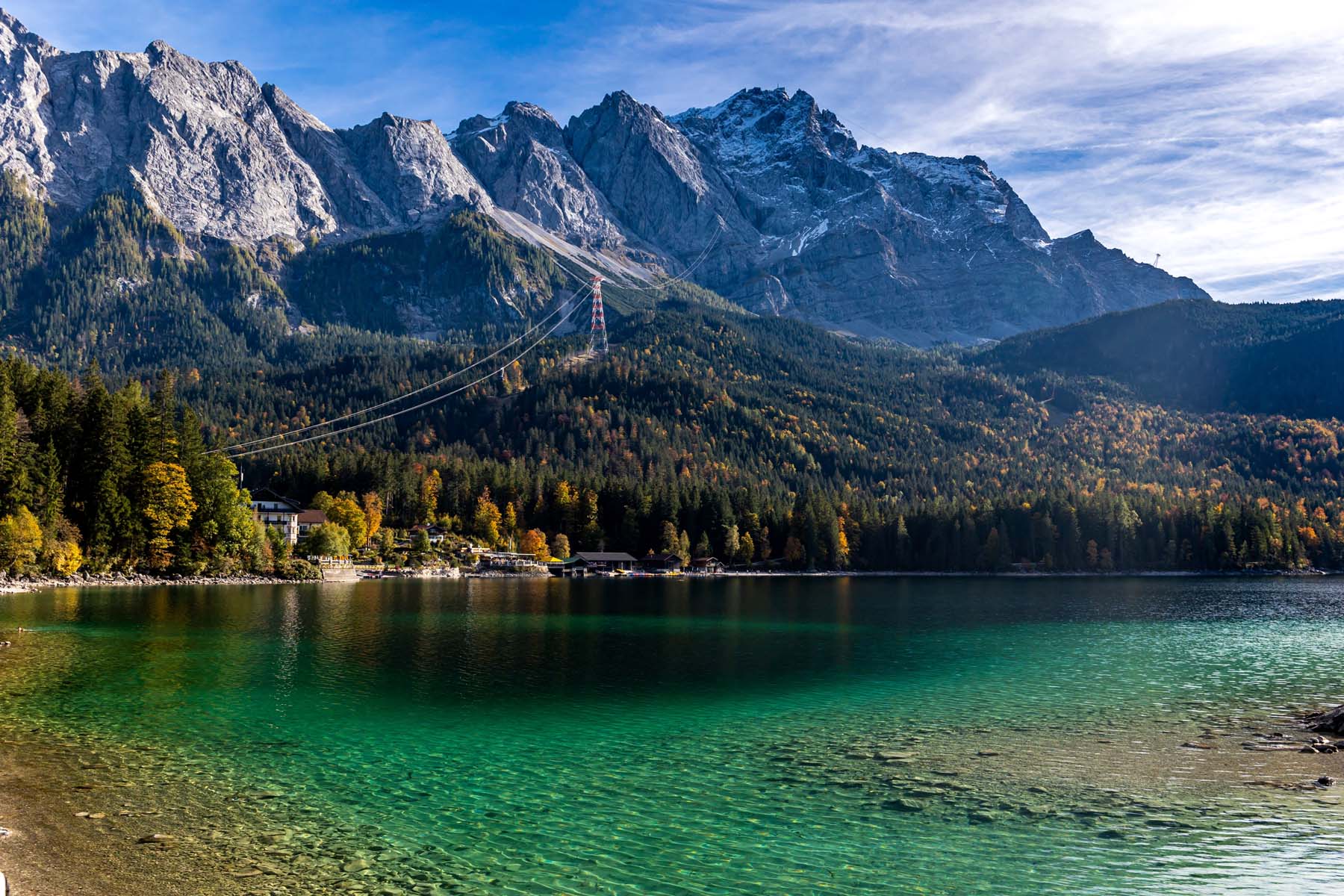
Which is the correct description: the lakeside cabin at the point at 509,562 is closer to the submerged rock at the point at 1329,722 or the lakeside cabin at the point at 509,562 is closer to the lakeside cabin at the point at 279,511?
the lakeside cabin at the point at 279,511

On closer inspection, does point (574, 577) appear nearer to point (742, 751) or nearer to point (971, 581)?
point (971, 581)

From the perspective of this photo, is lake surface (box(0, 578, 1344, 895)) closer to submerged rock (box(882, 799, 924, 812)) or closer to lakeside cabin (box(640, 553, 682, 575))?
submerged rock (box(882, 799, 924, 812))

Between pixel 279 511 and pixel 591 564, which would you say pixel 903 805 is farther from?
pixel 591 564

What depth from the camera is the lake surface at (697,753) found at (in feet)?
68.0

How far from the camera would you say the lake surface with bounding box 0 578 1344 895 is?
20734mm

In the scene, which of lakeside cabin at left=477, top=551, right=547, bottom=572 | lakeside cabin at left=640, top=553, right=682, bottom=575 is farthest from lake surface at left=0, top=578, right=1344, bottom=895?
lakeside cabin at left=640, top=553, right=682, bottom=575

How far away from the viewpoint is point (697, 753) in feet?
101

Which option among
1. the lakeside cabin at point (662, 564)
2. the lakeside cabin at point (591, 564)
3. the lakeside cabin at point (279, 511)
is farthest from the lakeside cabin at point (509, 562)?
the lakeside cabin at point (279, 511)

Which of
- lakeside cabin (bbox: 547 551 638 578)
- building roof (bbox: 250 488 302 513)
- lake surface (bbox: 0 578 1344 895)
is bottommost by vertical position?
lakeside cabin (bbox: 547 551 638 578)

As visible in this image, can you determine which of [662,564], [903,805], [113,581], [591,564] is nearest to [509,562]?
[591,564]

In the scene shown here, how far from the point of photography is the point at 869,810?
24.5 metres

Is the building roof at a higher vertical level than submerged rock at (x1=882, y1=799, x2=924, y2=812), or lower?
higher

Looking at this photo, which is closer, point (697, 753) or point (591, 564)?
point (697, 753)

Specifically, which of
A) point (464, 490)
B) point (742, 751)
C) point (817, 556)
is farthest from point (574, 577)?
point (742, 751)
